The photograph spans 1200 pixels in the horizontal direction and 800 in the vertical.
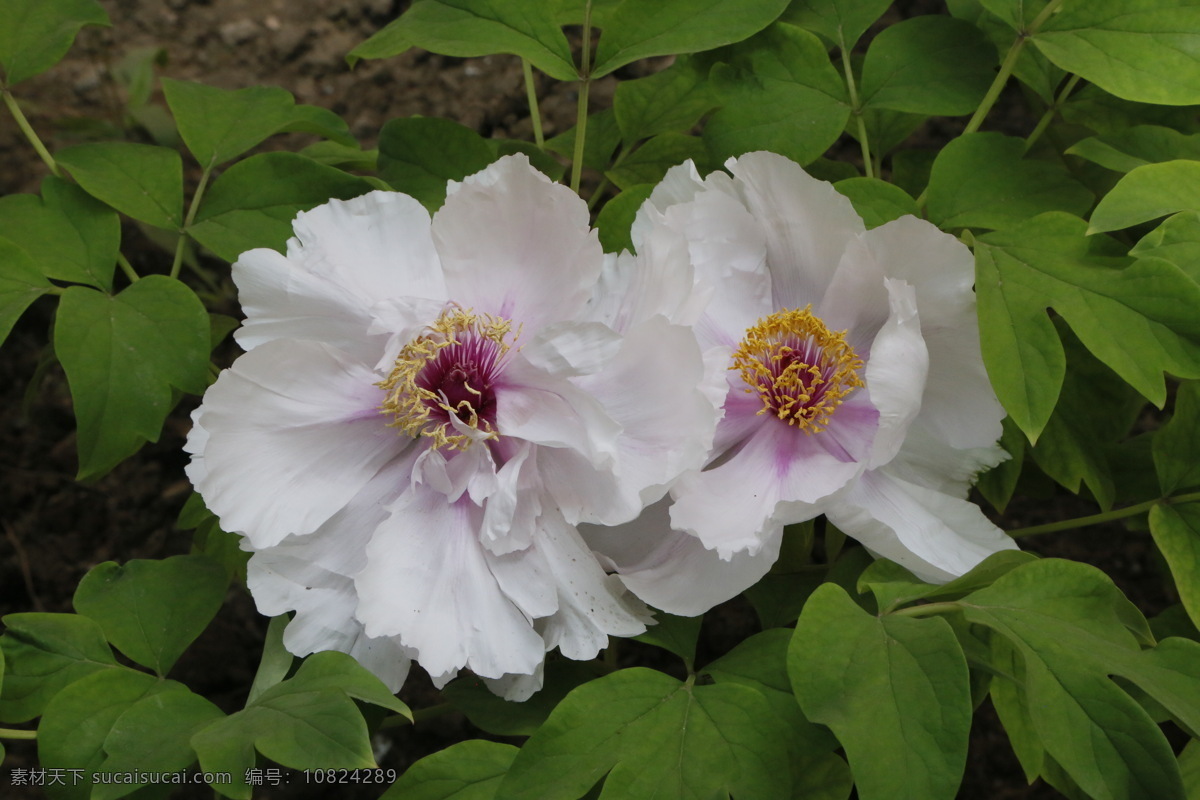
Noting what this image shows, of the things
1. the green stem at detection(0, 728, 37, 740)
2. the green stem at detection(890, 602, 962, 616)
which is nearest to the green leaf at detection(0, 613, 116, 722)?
the green stem at detection(0, 728, 37, 740)

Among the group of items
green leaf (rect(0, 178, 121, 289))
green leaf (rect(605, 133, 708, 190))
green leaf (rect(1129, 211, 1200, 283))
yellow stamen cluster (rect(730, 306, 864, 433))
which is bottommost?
yellow stamen cluster (rect(730, 306, 864, 433))

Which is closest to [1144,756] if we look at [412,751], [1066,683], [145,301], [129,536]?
[1066,683]

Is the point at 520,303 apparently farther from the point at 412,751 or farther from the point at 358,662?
the point at 412,751

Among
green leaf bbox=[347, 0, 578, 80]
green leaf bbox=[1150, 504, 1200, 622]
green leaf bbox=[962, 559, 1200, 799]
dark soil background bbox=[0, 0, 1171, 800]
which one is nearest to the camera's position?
green leaf bbox=[962, 559, 1200, 799]

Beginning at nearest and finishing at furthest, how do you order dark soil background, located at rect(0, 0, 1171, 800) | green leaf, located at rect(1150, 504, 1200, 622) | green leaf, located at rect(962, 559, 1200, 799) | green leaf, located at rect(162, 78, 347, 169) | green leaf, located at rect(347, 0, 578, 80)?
green leaf, located at rect(962, 559, 1200, 799) < green leaf, located at rect(1150, 504, 1200, 622) < green leaf, located at rect(347, 0, 578, 80) < green leaf, located at rect(162, 78, 347, 169) < dark soil background, located at rect(0, 0, 1171, 800)

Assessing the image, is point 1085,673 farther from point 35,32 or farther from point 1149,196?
point 35,32

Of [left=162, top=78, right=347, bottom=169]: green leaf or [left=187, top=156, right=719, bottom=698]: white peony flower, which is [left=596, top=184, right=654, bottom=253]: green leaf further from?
[left=162, top=78, right=347, bottom=169]: green leaf
